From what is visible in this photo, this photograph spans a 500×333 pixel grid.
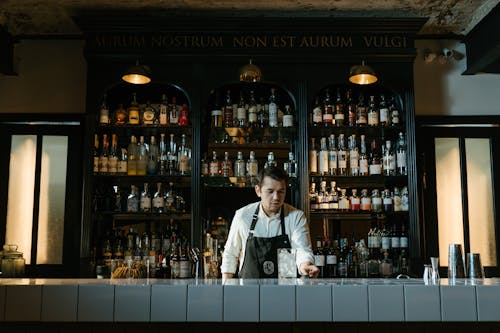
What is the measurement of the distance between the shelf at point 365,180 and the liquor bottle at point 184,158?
975 mm

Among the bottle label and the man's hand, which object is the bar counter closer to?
the man's hand

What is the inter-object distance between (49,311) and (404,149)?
312 centimetres

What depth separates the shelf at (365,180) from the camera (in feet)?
13.8

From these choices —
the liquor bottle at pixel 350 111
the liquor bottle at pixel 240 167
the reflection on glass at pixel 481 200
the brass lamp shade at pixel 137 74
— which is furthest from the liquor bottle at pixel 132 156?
the reflection on glass at pixel 481 200

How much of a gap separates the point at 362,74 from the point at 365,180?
969 millimetres

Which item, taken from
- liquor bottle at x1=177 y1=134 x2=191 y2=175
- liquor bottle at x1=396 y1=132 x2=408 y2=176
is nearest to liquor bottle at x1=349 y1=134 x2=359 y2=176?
liquor bottle at x1=396 y1=132 x2=408 y2=176

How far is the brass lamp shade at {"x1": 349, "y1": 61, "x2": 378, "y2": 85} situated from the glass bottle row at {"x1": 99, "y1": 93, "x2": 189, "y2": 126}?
1338 mm

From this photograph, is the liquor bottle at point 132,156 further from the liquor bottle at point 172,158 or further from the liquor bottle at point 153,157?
the liquor bottle at point 172,158

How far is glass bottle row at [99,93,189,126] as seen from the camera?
416 cm

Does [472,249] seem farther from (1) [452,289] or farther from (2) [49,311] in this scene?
(2) [49,311]

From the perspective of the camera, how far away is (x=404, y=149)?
4.15 m

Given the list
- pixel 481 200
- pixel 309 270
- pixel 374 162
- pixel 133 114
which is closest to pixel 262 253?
pixel 309 270

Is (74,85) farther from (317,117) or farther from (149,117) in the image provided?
(317,117)
